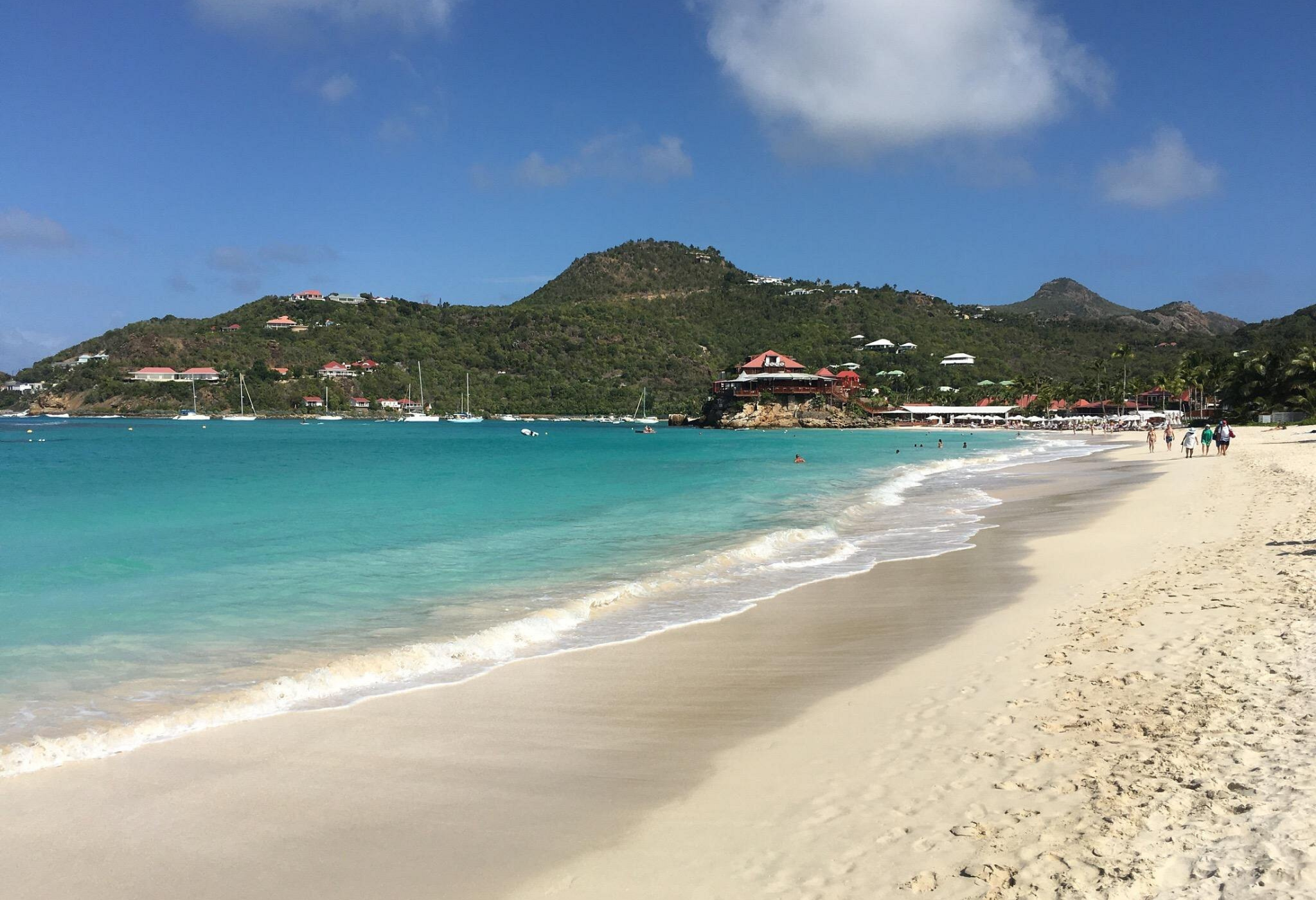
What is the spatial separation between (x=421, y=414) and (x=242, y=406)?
24.6m

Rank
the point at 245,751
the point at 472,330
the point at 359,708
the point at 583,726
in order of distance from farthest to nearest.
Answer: the point at 472,330
the point at 359,708
the point at 583,726
the point at 245,751

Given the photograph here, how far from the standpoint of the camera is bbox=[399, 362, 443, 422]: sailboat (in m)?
124

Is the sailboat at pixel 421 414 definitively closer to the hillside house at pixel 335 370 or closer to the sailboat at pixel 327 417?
the sailboat at pixel 327 417

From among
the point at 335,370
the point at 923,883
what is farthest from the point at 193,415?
the point at 923,883

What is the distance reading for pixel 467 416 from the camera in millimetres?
128750

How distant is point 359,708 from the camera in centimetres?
632

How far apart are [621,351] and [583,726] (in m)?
140

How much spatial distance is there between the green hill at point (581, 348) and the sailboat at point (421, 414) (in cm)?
156

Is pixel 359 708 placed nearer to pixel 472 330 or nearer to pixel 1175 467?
pixel 1175 467

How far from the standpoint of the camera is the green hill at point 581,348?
12562cm

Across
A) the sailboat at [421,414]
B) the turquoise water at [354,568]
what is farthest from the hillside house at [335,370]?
the turquoise water at [354,568]

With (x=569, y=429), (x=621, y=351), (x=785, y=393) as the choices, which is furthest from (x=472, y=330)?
(x=785, y=393)

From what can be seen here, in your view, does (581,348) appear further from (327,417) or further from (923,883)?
(923,883)

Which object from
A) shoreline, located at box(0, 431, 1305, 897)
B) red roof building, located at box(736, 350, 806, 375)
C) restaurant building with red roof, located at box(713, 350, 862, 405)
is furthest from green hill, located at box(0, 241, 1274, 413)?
shoreline, located at box(0, 431, 1305, 897)
